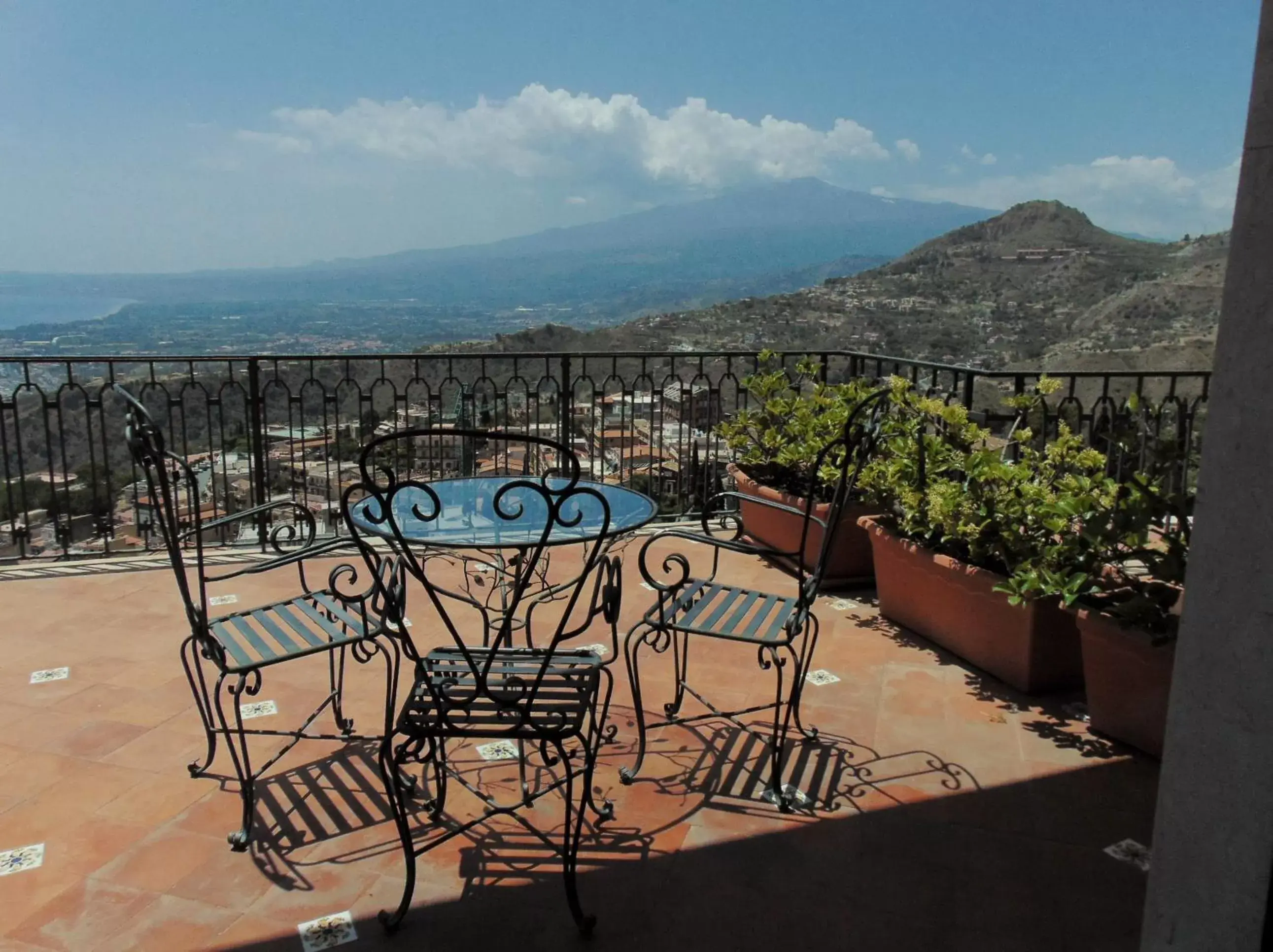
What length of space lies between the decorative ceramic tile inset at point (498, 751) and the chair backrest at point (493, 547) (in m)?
0.30

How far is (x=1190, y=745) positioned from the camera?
1.15m

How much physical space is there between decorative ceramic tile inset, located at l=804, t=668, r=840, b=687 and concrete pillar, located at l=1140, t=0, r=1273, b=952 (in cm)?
178

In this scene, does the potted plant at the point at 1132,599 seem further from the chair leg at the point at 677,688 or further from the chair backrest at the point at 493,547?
the chair backrest at the point at 493,547

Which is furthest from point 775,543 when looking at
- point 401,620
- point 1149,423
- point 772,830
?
point 401,620

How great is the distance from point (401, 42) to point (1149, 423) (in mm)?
8610

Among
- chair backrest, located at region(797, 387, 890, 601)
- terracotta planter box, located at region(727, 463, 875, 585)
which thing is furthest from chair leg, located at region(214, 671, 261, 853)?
terracotta planter box, located at region(727, 463, 875, 585)

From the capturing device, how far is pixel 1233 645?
3.58 feet

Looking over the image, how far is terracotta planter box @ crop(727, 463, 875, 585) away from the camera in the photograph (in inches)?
159

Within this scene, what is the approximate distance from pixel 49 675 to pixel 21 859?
124 cm

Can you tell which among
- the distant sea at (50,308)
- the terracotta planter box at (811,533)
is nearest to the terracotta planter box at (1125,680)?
the terracotta planter box at (811,533)

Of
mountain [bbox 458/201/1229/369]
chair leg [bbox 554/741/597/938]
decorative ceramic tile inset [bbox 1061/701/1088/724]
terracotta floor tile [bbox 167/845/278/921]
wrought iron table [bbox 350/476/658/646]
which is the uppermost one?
mountain [bbox 458/201/1229/369]

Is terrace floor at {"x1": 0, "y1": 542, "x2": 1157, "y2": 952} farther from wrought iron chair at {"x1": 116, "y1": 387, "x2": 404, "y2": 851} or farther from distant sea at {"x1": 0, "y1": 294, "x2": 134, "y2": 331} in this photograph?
distant sea at {"x1": 0, "y1": 294, "x2": 134, "y2": 331}

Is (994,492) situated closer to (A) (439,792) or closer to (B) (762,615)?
(B) (762,615)

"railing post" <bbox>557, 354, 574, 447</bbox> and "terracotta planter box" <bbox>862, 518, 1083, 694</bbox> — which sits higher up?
"railing post" <bbox>557, 354, 574, 447</bbox>
